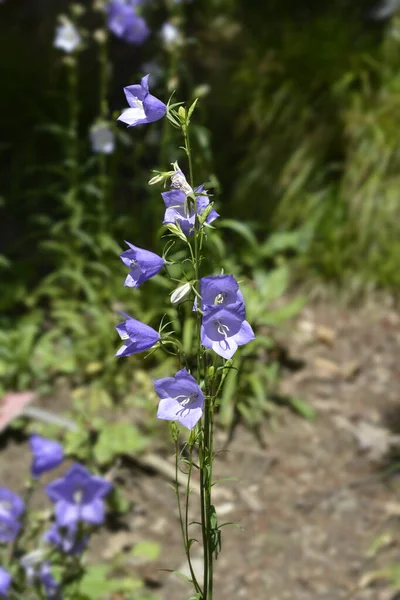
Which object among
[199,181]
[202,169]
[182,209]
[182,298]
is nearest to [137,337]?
[182,298]

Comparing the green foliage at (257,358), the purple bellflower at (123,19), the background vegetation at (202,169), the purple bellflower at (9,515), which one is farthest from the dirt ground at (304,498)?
the purple bellflower at (123,19)

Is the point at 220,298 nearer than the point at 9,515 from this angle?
Yes

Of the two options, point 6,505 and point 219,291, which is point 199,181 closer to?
point 6,505

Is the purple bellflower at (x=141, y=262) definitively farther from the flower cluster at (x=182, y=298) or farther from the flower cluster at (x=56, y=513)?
the flower cluster at (x=56, y=513)

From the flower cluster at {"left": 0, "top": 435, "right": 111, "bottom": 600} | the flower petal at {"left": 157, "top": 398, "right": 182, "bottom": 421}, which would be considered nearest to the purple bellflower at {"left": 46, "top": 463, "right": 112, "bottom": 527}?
the flower cluster at {"left": 0, "top": 435, "right": 111, "bottom": 600}

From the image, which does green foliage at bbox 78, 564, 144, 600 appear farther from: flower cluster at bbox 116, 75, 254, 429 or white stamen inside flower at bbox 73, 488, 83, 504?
flower cluster at bbox 116, 75, 254, 429
